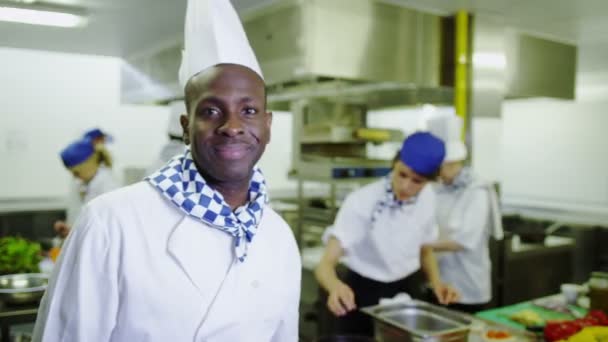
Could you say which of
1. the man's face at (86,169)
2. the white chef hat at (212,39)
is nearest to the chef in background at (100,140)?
the man's face at (86,169)

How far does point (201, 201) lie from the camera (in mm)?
1044

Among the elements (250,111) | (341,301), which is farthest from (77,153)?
(250,111)

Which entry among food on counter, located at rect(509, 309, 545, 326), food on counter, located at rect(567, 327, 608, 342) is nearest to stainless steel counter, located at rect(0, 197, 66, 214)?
food on counter, located at rect(509, 309, 545, 326)

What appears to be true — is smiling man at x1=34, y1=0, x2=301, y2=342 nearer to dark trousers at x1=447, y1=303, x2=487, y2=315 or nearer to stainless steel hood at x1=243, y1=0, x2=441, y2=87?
stainless steel hood at x1=243, y1=0, x2=441, y2=87

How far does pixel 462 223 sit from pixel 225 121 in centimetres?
214

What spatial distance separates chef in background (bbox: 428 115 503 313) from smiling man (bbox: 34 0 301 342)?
188cm

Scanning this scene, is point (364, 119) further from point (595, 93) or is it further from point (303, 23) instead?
point (595, 93)

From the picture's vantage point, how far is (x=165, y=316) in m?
A: 0.98

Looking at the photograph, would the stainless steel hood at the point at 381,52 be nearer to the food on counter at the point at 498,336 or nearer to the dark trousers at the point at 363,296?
the dark trousers at the point at 363,296

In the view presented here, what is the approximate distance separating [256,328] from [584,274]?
5209mm

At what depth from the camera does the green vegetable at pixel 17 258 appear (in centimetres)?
244

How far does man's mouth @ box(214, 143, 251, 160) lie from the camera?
101 centimetres

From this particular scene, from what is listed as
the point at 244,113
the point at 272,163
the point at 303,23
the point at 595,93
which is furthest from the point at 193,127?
the point at 595,93

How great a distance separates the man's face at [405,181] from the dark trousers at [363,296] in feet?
1.34
